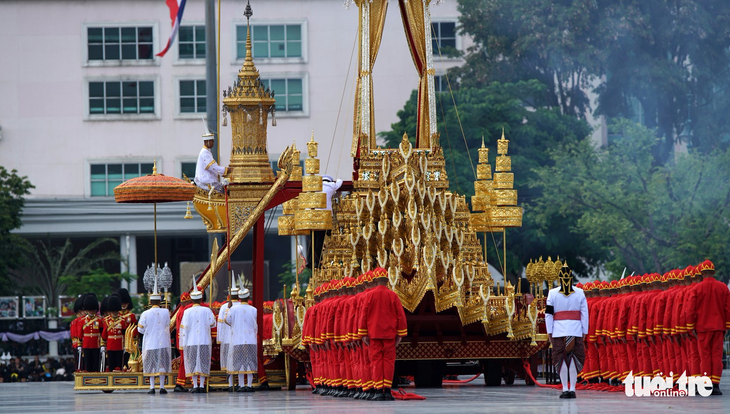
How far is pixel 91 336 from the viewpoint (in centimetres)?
2542

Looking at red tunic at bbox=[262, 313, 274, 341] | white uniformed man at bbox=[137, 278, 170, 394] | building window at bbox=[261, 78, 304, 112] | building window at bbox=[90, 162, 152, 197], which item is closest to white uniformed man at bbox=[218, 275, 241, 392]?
white uniformed man at bbox=[137, 278, 170, 394]

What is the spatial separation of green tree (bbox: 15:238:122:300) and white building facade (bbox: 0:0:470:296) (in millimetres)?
2112

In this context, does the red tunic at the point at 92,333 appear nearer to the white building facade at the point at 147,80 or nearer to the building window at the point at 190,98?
the white building facade at the point at 147,80

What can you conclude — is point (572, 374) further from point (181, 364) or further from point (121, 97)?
point (121, 97)

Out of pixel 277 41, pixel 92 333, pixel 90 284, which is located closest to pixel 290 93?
pixel 277 41

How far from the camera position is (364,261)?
68.5 ft

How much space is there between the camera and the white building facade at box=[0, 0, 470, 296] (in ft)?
165

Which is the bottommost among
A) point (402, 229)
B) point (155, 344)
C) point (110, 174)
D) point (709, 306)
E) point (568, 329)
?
point (155, 344)

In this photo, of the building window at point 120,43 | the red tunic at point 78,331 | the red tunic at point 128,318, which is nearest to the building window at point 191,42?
the building window at point 120,43

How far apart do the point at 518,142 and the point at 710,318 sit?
24.7 m

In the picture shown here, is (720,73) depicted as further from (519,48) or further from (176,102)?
(176,102)

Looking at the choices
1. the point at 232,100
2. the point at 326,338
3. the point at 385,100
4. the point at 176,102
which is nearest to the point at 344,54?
the point at 385,100

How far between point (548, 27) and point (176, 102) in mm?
15199

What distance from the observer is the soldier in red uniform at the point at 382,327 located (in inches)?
667
